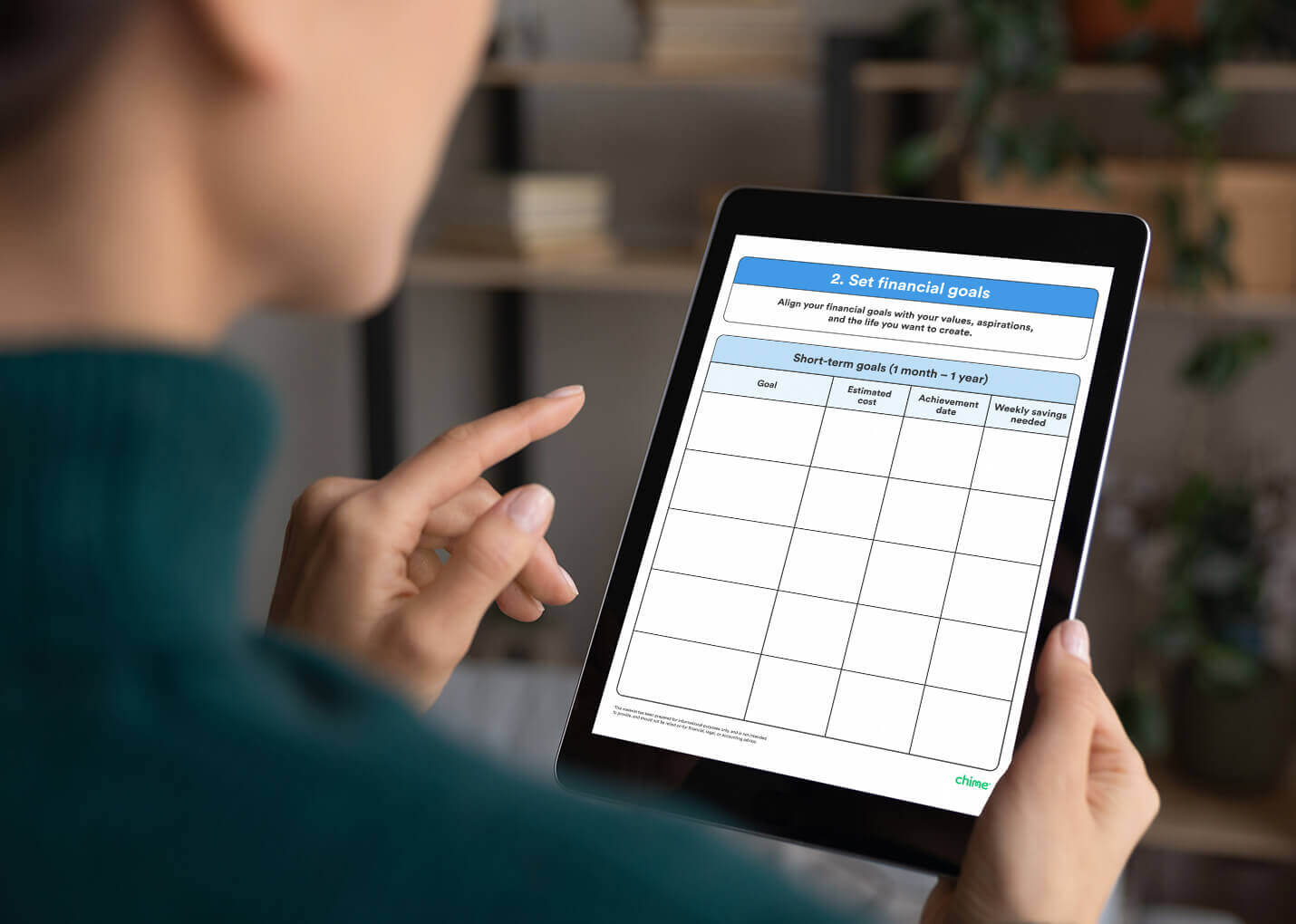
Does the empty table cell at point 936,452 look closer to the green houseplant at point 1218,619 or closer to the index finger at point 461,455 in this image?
the index finger at point 461,455

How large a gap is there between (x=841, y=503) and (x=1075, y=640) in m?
0.13

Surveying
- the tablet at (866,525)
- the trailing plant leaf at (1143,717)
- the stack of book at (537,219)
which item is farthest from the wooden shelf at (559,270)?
the tablet at (866,525)

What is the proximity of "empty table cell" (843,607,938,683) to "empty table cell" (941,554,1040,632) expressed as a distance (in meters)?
0.01

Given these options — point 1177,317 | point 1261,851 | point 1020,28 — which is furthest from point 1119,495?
point 1020,28

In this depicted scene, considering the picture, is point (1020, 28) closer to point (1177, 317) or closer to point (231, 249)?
point (1177, 317)

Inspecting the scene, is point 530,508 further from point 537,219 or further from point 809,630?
point 537,219

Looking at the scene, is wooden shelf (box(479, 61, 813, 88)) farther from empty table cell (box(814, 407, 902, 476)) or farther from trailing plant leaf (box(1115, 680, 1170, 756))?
empty table cell (box(814, 407, 902, 476))

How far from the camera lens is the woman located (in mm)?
243

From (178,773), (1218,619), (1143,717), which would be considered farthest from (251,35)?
(1218,619)

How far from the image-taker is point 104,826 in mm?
242

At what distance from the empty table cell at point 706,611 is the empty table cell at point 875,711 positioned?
52mm

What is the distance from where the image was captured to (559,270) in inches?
79.3

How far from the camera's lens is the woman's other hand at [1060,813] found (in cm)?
53

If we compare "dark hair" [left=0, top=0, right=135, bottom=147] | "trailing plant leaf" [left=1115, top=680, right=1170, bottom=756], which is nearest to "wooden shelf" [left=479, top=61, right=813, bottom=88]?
"trailing plant leaf" [left=1115, top=680, right=1170, bottom=756]
